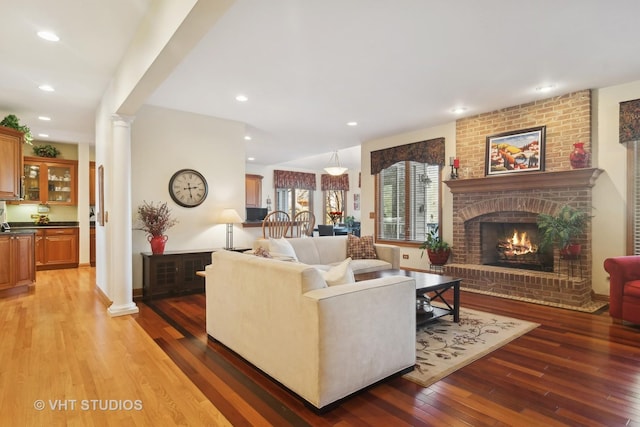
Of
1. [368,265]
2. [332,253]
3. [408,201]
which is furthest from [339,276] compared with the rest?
[408,201]

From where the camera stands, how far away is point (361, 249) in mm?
5043

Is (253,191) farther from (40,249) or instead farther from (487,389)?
(487,389)

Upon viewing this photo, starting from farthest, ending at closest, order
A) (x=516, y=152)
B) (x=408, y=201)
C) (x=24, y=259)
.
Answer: (x=408, y=201), (x=24, y=259), (x=516, y=152)

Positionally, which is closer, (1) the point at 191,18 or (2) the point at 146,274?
(1) the point at 191,18

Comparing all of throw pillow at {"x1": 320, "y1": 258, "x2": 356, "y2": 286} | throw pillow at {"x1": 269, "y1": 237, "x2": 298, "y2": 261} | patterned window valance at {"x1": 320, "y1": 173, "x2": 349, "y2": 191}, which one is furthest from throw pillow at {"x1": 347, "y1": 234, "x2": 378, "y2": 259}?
patterned window valance at {"x1": 320, "y1": 173, "x2": 349, "y2": 191}

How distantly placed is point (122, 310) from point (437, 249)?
461 cm

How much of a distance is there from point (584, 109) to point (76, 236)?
9257 mm

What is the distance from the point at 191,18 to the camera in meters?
2.07

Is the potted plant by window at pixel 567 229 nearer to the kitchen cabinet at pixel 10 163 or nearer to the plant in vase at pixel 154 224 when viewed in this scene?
the plant in vase at pixel 154 224

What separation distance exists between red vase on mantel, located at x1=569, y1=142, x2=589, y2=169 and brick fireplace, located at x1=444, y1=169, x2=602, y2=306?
0.13 m

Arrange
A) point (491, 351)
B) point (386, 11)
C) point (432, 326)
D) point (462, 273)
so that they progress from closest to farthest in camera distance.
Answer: point (386, 11) < point (491, 351) < point (432, 326) < point (462, 273)

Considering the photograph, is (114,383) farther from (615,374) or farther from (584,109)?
(584,109)

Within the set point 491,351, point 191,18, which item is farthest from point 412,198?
point 191,18

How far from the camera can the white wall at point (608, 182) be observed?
13.7 ft
